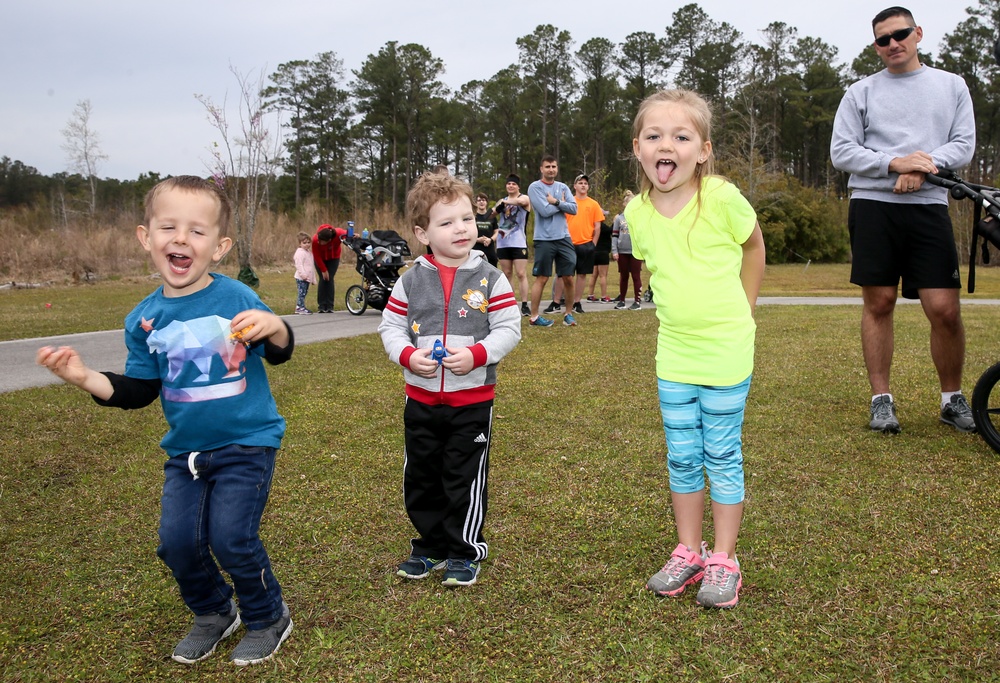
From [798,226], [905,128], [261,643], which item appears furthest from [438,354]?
[798,226]

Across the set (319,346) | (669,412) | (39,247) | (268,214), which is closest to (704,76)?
(268,214)

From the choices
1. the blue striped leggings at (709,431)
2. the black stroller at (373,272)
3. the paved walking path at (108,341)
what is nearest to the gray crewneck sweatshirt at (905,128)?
the blue striped leggings at (709,431)

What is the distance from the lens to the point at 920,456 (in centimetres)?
439

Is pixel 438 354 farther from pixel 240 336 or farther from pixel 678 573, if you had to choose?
pixel 678 573

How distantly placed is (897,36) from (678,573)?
3.36 meters

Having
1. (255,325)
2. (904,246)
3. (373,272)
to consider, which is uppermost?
(904,246)

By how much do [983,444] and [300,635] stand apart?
12.5 feet

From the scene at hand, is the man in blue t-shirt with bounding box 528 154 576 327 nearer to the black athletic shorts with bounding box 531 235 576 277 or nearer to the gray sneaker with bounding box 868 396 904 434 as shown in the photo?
the black athletic shorts with bounding box 531 235 576 277

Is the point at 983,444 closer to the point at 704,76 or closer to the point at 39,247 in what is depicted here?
the point at 39,247

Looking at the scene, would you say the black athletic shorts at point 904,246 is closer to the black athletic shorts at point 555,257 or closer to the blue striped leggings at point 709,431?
the blue striped leggings at point 709,431

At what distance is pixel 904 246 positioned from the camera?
473 cm

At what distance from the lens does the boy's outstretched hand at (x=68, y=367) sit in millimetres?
2285

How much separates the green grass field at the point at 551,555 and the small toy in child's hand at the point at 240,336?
97cm

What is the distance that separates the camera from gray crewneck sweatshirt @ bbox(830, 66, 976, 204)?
4629mm
